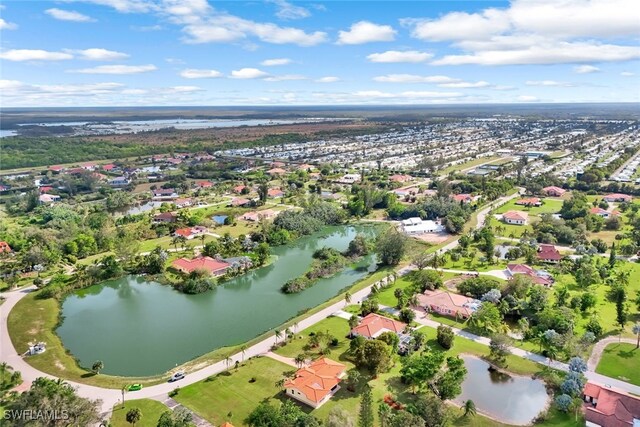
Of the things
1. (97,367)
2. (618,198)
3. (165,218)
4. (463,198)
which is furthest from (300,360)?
(618,198)

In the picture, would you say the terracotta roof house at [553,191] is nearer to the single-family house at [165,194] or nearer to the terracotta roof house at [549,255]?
the terracotta roof house at [549,255]

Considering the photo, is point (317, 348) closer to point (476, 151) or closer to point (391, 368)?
point (391, 368)

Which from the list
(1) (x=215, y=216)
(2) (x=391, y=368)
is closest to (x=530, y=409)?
(2) (x=391, y=368)

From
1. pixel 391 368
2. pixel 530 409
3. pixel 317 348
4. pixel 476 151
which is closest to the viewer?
pixel 530 409

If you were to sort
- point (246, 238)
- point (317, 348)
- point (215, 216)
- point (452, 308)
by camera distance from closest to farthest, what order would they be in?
point (317, 348)
point (452, 308)
point (246, 238)
point (215, 216)

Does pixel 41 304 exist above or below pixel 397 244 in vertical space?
below
